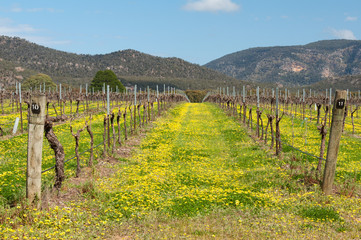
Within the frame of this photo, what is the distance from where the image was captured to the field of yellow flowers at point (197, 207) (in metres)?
8.65

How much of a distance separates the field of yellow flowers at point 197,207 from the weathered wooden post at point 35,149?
491mm

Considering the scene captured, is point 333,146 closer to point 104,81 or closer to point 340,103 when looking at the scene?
point 340,103

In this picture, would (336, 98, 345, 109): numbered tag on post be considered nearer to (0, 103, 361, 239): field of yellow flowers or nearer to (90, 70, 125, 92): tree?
(0, 103, 361, 239): field of yellow flowers

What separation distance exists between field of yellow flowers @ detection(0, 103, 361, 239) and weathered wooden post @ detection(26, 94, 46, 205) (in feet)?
1.61

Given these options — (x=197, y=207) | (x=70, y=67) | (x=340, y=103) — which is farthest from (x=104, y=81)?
(x=197, y=207)

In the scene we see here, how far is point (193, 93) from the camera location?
5723 inches

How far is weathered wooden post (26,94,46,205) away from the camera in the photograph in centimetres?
948

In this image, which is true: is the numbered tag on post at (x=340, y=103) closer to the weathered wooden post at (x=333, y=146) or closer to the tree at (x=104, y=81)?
the weathered wooden post at (x=333, y=146)

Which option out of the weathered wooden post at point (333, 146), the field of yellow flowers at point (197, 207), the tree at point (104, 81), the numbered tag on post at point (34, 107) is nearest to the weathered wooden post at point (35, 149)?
A: the numbered tag on post at point (34, 107)

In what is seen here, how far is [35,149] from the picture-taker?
9.63 metres

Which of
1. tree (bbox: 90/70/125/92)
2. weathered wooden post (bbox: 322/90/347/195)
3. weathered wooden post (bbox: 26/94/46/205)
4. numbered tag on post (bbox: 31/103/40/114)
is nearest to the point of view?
weathered wooden post (bbox: 26/94/46/205)

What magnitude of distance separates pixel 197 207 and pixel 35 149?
502 centimetres

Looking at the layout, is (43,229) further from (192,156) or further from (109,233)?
(192,156)

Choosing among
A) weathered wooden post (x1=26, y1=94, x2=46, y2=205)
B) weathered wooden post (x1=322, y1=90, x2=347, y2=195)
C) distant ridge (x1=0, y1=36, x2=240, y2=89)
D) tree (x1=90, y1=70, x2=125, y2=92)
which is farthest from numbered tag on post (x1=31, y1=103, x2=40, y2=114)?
distant ridge (x1=0, y1=36, x2=240, y2=89)
